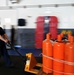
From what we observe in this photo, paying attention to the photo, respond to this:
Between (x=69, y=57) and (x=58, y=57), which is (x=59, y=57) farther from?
(x=69, y=57)

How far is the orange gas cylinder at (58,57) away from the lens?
3008 mm

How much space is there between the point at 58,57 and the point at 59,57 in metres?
0.02

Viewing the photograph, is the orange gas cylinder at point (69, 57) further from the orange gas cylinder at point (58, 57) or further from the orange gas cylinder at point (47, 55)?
the orange gas cylinder at point (47, 55)

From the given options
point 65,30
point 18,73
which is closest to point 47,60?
point 18,73

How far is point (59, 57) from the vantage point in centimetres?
303

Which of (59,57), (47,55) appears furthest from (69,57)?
(47,55)

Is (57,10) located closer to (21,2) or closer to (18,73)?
(21,2)

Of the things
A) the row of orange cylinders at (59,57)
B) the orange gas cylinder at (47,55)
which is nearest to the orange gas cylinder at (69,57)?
the row of orange cylinders at (59,57)

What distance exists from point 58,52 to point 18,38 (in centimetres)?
427

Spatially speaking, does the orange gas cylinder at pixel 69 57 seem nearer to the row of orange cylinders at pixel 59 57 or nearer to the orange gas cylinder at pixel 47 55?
the row of orange cylinders at pixel 59 57

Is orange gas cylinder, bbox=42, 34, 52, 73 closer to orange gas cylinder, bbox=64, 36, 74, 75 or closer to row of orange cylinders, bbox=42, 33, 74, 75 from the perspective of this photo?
row of orange cylinders, bbox=42, 33, 74, 75

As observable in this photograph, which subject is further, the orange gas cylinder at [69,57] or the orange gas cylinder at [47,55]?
the orange gas cylinder at [47,55]

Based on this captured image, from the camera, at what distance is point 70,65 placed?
3.00m

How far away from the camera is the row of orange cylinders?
9.73 ft
